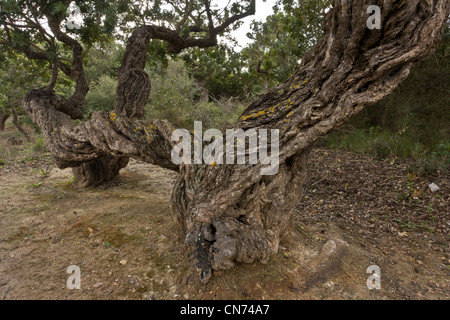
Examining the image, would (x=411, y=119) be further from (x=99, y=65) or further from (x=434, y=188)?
(x=99, y=65)

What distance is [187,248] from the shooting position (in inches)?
120

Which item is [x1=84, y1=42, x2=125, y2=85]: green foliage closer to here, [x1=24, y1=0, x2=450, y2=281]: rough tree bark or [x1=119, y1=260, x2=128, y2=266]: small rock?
[x1=119, y1=260, x2=128, y2=266]: small rock

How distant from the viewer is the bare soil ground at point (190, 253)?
2492 millimetres

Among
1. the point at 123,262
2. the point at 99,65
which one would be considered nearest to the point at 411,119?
the point at 123,262

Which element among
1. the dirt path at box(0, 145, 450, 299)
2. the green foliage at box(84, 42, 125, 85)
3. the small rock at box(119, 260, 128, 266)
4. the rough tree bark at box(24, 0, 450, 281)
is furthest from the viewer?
the green foliage at box(84, 42, 125, 85)

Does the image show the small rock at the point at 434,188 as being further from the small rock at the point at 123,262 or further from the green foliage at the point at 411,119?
the small rock at the point at 123,262

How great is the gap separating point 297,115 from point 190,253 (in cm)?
190

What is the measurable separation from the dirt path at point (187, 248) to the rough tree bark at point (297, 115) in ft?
0.95

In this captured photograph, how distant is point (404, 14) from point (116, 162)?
5325mm

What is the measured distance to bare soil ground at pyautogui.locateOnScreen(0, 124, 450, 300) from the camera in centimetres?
249

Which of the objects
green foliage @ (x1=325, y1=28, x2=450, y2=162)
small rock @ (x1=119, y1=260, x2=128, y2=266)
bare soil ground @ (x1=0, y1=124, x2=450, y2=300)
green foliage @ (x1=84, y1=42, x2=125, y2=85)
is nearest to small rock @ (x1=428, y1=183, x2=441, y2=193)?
bare soil ground @ (x1=0, y1=124, x2=450, y2=300)

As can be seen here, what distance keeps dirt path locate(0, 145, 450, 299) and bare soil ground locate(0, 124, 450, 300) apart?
13 mm
